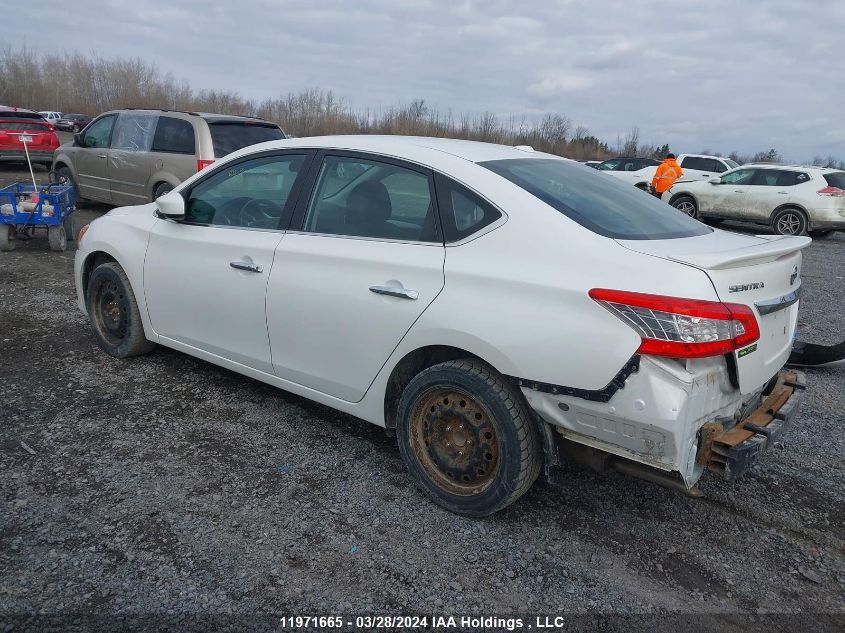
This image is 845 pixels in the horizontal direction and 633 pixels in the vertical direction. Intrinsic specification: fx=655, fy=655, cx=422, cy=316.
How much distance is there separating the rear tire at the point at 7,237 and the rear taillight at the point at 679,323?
874 centimetres

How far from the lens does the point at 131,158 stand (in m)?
10.1

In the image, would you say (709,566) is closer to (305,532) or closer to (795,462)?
(795,462)

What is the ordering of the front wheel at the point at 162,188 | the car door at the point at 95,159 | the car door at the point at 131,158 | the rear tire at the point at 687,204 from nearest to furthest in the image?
1. the front wheel at the point at 162,188
2. the car door at the point at 131,158
3. the car door at the point at 95,159
4. the rear tire at the point at 687,204

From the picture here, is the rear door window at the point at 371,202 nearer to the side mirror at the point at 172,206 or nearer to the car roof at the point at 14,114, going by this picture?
the side mirror at the point at 172,206

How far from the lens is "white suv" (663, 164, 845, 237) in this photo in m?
14.2

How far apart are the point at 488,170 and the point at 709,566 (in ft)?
6.58

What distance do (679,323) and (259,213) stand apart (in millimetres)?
2482

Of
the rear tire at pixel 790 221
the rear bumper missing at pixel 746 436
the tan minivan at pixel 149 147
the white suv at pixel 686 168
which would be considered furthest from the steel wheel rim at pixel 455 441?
the white suv at pixel 686 168

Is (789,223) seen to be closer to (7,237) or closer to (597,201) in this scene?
(597,201)

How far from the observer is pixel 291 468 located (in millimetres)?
3453

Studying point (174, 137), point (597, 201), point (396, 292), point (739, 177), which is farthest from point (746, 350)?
point (739, 177)

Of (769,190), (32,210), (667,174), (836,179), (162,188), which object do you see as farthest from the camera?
(667,174)

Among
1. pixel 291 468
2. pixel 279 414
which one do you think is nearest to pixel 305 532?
pixel 291 468

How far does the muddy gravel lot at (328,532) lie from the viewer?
2486mm
